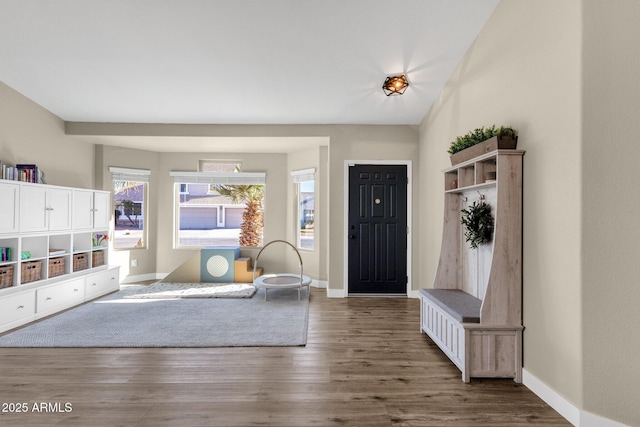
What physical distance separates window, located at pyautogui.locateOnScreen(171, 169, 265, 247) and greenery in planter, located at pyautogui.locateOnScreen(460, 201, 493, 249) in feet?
14.2

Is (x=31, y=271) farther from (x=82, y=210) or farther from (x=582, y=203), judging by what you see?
(x=582, y=203)

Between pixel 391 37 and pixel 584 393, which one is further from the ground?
pixel 391 37

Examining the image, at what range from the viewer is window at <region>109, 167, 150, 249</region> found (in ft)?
19.1

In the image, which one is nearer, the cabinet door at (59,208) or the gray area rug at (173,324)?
the gray area rug at (173,324)

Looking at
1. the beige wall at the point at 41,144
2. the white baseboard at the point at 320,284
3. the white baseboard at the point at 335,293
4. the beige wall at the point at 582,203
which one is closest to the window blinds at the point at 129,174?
the beige wall at the point at 41,144

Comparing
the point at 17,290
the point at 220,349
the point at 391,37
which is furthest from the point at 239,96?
the point at 17,290

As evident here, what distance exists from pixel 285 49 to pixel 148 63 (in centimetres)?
147

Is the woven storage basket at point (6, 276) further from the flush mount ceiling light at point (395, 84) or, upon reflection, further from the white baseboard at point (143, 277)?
the flush mount ceiling light at point (395, 84)

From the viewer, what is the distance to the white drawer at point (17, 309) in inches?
130

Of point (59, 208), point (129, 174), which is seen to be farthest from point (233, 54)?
point (129, 174)

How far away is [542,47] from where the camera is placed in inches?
85.3

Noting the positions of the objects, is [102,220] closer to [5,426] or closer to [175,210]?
[175,210]

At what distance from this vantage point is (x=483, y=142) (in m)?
2.48

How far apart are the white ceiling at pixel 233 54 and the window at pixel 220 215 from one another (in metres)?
2.03
